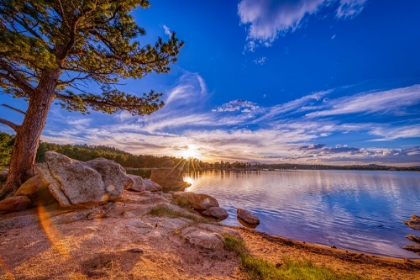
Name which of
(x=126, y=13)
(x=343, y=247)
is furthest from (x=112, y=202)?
(x=343, y=247)

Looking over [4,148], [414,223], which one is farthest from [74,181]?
[414,223]

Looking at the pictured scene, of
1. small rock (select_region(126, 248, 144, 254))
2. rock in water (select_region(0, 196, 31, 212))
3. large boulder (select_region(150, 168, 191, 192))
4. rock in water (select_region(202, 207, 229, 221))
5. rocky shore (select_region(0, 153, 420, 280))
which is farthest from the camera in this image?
large boulder (select_region(150, 168, 191, 192))

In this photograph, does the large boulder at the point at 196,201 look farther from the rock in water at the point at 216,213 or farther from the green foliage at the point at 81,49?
the green foliage at the point at 81,49

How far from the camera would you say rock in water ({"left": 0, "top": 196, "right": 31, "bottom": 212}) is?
26.1 feet

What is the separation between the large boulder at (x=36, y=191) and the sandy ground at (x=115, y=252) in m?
0.63

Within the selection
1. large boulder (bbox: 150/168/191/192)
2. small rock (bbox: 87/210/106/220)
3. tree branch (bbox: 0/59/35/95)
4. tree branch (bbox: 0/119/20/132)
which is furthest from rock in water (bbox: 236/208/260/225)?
large boulder (bbox: 150/168/191/192)

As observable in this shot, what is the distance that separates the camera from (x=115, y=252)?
489 centimetres

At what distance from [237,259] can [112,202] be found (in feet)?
26.2

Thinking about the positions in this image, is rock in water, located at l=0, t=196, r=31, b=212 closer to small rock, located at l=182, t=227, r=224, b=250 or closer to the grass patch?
small rock, located at l=182, t=227, r=224, b=250

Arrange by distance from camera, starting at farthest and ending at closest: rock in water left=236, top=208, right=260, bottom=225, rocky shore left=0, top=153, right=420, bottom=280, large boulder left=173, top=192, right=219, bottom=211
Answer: large boulder left=173, top=192, right=219, bottom=211, rock in water left=236, top=208, right=260, bottom=225, rocky shore left=0, top=153, right=420, bottom=280

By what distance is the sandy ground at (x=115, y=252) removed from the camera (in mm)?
4105

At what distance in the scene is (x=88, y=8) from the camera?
640 centimetres

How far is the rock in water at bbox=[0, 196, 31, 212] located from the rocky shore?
33 mm

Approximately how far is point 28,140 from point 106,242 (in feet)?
24.9
